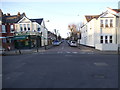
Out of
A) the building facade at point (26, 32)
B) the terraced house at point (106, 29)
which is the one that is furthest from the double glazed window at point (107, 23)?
the building facade at point (26, 32)

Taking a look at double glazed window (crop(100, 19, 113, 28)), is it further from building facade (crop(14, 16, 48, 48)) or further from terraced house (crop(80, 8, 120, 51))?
building facade (crop(14, 16, 48, 48))

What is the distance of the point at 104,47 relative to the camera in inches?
816

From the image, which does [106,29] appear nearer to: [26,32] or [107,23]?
[107,23]

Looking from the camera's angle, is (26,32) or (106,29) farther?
(26,32)

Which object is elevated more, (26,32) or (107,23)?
(107,23)

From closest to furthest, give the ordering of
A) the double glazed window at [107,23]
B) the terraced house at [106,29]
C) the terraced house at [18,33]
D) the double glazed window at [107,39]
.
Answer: the terraced house at [106,29], the double glazed window at [107,23], the double glazed window at [107,39], the terraced house at [18,33]

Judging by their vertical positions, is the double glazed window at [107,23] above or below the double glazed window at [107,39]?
above

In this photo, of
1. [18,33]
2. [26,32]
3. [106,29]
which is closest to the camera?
[106,29]

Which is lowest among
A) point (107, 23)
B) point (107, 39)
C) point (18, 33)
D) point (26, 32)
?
point (107, 39)

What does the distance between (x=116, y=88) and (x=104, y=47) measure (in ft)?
56.2

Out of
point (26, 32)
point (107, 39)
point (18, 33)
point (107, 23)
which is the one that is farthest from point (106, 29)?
point (18, 33)

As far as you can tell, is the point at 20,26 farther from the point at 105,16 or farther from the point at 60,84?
the point at 60,84

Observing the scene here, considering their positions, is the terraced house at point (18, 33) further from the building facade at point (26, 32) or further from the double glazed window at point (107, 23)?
the double glazed window at point (107, 23)

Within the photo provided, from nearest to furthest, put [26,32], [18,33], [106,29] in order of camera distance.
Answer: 1. [106,29]
2. [26,32]
3. [18,33]
